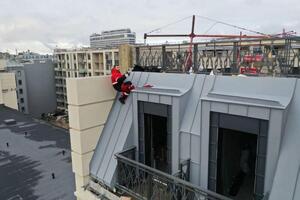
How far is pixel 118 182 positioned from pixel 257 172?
3279 mm

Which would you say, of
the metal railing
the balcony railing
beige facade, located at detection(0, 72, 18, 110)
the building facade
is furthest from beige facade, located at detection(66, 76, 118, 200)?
the building facade

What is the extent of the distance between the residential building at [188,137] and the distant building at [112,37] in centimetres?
8529

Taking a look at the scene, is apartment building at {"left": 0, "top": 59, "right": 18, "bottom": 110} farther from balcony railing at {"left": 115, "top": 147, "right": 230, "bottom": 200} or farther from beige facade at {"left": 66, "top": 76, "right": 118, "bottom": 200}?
balcony railing at {"left": 115, "top": 147, "right": 230, "bottom": 200}

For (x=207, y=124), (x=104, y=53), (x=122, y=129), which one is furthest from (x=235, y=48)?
(x=104, y=53)

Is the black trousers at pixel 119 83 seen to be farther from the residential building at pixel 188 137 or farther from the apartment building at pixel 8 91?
the apartment building at pixel 8 91

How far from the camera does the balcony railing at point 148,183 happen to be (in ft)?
15.8

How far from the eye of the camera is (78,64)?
205 feet

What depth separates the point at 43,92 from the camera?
64.5 m

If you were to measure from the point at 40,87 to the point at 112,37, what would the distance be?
49.2m

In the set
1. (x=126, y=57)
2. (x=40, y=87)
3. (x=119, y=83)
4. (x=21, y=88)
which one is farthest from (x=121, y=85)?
(x=40, y=87)

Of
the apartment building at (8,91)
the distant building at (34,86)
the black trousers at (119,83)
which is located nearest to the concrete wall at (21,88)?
the distant building at (34,86)

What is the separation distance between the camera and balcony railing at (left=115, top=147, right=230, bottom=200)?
15.8 ft

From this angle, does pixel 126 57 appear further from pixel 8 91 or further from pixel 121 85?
pixel 8 91

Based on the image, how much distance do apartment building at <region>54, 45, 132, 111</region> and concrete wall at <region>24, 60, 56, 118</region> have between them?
4.94ft
